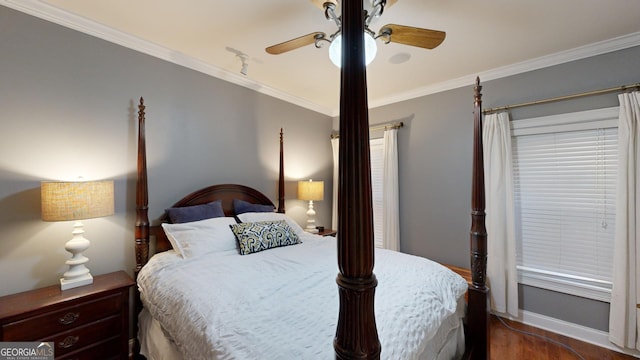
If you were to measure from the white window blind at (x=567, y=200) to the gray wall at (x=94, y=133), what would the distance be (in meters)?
3.05

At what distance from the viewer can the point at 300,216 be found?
363 cm

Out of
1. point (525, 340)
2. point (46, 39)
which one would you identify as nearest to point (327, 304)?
point (525, 340)

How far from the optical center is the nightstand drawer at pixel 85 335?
59.6 inches

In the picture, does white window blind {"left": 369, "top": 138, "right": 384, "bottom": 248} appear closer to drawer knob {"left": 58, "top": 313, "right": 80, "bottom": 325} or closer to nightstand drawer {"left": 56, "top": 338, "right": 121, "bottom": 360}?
nightstand drawer {"left": 56, "top": 338, "right": 121, "bottom": 360}

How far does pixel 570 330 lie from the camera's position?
2.31 meters

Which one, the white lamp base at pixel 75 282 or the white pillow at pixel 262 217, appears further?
the white pillow at pixel 262 217

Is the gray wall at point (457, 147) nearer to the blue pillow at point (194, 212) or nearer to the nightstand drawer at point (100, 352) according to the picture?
the blue pillow at point (194, 212)

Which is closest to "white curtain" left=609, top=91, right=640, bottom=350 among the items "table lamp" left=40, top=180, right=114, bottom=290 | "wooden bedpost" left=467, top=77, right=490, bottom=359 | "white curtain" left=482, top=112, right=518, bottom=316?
"white curtain" left=482, top=112, right=518, bottom=316

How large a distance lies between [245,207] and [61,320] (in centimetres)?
155

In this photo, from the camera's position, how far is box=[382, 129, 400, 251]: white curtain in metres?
3.37

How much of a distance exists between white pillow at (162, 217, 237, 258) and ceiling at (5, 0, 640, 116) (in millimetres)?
1599

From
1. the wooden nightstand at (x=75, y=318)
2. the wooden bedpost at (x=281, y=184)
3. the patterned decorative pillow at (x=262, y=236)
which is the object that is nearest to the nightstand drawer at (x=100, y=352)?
the wooden nightstand at (x=75, y=318)

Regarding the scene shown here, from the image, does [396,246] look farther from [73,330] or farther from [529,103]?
[73,330]

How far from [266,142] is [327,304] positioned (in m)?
2.38
